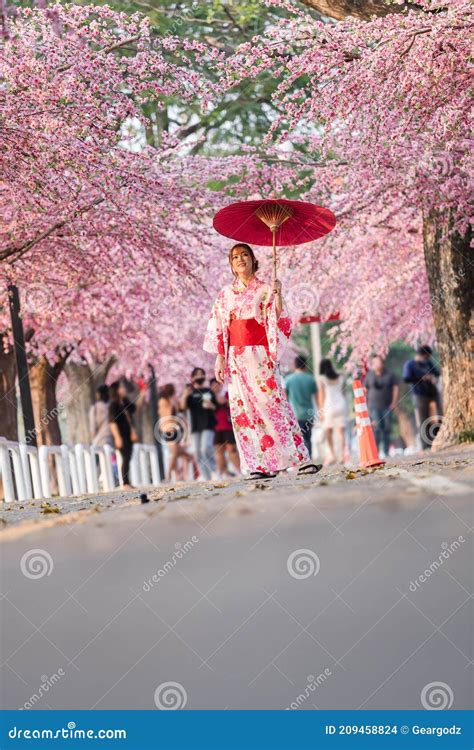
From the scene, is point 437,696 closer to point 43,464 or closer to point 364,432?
point 364,432

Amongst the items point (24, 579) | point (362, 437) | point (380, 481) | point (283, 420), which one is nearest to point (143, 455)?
point (362, 437)

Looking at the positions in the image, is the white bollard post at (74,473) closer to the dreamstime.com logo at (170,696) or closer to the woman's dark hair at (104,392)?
the woman's dark hair at (104,392)

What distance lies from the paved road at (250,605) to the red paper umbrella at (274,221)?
4658mm

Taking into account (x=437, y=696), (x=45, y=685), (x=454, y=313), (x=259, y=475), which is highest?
(x=454, y=313)

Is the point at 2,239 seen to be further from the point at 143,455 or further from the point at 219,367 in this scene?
the point at 143,455

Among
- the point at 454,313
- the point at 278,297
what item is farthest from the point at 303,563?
the point at 454,313

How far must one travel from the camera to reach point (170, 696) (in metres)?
7.24

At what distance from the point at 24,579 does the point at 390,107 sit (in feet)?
26.6

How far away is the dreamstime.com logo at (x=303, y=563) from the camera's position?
25.0 feet

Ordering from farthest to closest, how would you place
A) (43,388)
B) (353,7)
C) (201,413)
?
(43,388) → (201,413) → (353,7)

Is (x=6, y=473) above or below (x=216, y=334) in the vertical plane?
below

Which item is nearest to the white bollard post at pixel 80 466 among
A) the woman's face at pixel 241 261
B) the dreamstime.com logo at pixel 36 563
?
the woman's face at pixel 241 261

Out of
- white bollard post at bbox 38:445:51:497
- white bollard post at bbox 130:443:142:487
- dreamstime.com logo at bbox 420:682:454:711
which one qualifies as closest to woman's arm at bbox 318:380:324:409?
white bollard post at bbox 130:443:142:487

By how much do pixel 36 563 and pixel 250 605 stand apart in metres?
1.32
